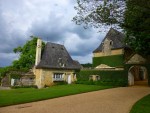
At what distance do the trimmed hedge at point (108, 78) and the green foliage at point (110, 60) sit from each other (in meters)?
3.89

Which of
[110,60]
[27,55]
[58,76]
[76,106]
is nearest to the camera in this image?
[76,106]

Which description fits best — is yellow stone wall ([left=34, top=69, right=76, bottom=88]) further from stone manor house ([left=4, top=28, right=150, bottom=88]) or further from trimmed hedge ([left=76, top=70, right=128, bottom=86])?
trimmed hedge ([left=76, top=70, right=128, bottom=86])

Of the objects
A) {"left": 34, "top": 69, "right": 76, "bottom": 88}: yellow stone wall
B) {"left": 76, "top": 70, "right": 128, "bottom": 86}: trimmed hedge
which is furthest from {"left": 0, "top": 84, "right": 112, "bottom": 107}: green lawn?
{"left": 34, "top": 69, "right": 76, "bottom": 88}: yellow stone wall

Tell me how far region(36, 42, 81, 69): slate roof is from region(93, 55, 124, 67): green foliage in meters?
4.05

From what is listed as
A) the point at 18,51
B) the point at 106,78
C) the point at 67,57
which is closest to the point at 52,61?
the point at 67,57

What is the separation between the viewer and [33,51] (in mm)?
42469

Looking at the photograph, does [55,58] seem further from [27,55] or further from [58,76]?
[27,55]

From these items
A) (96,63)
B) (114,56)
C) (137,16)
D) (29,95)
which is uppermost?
(137,16)

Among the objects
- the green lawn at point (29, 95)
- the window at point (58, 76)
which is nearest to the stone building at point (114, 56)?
the window at point (58, 76)

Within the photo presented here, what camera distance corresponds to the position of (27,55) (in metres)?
42.7

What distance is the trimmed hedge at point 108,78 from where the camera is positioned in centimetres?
2868

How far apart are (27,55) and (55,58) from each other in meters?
10.0

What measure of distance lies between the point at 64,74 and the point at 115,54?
968cm

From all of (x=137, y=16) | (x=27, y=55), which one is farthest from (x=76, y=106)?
(x=27, y=55)
